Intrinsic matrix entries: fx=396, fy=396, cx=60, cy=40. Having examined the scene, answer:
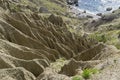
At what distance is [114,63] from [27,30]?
5171 cm

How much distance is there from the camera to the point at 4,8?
99.1 meters

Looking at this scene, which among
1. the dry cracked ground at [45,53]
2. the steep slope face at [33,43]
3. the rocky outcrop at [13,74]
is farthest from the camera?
the steep slope face at [33,43]

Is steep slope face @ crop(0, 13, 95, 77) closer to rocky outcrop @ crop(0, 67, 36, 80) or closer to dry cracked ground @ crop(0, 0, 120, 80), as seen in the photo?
dry cracked ground @ crop(0, 0, 120, 80)

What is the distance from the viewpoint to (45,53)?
73188 mm

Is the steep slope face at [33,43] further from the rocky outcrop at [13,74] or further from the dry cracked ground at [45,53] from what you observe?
the rocky outcrop at [13,74]

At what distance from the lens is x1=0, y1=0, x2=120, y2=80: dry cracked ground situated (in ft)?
117


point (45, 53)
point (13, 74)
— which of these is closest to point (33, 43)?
point (45, 53)

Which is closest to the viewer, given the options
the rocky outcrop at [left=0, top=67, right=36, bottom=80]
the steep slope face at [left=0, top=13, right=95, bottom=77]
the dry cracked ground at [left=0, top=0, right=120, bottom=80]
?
the rocky outcrop at [left=0, top=67, right=36, bottom=80]

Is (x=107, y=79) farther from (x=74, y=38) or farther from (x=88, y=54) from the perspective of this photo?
(x=74, y=38)

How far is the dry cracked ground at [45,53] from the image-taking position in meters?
35.7

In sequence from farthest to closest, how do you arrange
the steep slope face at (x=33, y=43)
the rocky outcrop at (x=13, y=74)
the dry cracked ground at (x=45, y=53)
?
1. the steep slope face at (x=33, y=43)
2. the dry cracked ground at (x=45, y=53)
3. the rocky outcrop at (x=13, y=74)

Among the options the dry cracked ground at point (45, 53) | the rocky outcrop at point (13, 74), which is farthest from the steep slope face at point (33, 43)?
the rocky outcrop at point (13, 74)

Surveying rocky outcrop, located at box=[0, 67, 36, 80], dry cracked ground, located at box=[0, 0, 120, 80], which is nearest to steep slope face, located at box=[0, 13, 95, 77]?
dry cracked ground, located at box=[0, 0, 120, 80]

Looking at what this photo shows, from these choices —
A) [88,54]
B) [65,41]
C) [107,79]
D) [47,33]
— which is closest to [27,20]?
[47,33]
